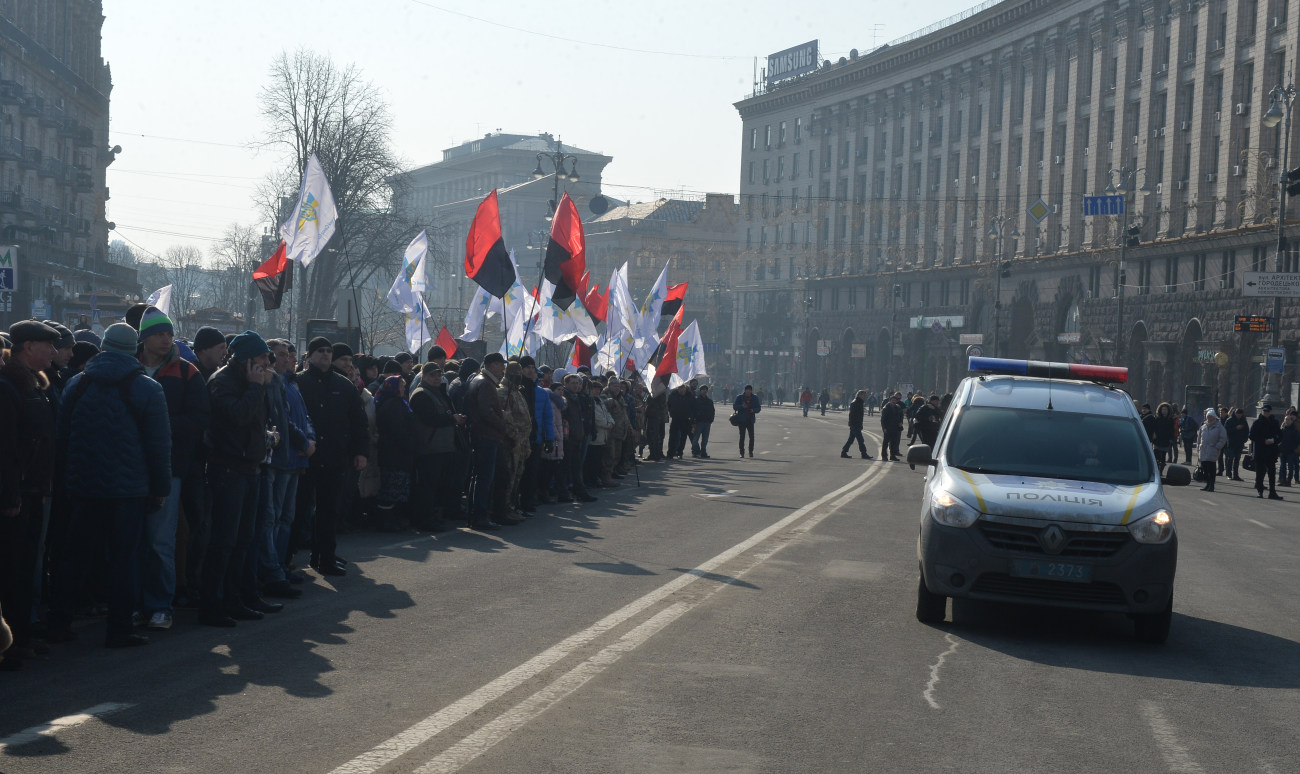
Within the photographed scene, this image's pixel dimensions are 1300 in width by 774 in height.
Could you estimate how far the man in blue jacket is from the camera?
813 centimetres

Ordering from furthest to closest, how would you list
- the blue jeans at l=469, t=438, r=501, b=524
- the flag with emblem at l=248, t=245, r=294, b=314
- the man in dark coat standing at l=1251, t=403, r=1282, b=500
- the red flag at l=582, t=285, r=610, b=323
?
the red flag at l=582, t=285, r=610, b=323, the man in dark coat standing at l=1251, t=403, r=1282, b=500, the flag with emblem at l=248, t=245, r=294, b=314, the blue jeans at l=469, t=438, r=501, b=524

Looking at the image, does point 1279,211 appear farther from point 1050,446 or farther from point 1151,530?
point 1151,530

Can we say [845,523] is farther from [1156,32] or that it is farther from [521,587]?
[1156,32]

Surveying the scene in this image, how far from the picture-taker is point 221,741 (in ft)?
20.1

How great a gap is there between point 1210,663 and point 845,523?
8664 mm

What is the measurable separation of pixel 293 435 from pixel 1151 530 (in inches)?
239

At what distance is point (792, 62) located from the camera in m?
103

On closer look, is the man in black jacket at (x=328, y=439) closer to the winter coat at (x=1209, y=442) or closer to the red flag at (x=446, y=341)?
the red flag at (x=446, y=341)

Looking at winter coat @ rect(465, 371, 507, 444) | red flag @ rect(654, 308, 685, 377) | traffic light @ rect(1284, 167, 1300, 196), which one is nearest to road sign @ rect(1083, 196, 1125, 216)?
traffic light @ rect(1284, 167, 1300, 196)

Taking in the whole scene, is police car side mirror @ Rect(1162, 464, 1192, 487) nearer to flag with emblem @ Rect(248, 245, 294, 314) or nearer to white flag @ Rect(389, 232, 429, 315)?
flag with emblem @ Rect(248, 245, 294, 314)

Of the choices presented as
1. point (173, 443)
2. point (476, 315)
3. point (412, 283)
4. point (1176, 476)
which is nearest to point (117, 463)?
point (173, 443)

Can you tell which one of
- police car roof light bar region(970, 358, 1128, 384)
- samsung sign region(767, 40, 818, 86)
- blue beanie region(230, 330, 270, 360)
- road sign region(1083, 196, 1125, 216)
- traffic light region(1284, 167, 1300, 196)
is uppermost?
samsung sign region(767, 40, 818, 86)

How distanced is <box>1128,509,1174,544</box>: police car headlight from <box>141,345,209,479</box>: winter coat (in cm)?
618

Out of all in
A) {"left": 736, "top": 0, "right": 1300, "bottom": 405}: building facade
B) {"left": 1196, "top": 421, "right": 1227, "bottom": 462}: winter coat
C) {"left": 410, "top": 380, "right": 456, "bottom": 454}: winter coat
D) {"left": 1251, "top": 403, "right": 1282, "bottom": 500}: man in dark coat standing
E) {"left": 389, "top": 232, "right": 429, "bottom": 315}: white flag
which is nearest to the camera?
{"left": 410, "top": 380, "right": 456, "bottom": 454}: winter coat
